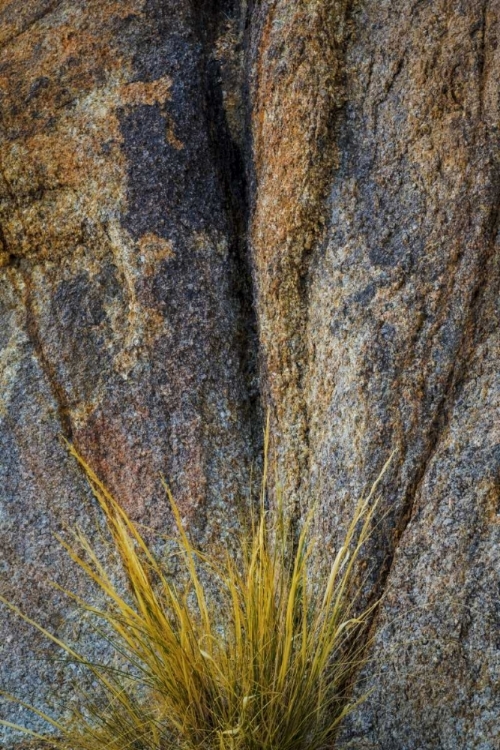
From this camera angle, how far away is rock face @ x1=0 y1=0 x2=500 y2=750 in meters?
2.06

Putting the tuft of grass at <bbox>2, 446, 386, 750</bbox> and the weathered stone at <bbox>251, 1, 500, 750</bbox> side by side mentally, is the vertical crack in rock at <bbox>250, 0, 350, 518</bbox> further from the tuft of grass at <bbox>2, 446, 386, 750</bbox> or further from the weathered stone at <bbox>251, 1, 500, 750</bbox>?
the tuft of grass at <bbox>2, 446, 386, 750</bbox>

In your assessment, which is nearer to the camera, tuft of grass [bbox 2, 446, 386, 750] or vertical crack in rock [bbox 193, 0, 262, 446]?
tuft of grass [bbox 2, 446, 386, 750]

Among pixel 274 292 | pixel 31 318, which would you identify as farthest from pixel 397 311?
pixel 31 318

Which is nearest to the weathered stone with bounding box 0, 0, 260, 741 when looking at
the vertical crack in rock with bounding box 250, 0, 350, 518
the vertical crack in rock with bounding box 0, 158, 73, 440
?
the vertical crack in rock with bounding box 0, 158, 73, 440

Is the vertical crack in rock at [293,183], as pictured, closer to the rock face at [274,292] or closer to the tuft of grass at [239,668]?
the rock face at [274,292]

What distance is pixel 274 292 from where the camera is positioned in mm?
2533

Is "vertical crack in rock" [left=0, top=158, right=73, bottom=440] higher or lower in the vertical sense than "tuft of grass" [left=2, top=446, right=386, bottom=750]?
higher

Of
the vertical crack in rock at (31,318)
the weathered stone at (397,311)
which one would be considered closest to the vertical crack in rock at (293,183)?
the weathered stone at (397,311)

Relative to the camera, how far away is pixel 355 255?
236 centimetres

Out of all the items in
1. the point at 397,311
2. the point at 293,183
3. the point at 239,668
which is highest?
the point at 293,183

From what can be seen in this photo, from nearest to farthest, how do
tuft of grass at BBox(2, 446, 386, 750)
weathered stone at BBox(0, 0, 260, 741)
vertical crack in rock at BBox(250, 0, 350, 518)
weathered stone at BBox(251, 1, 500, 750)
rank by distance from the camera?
tuft of grass at BBox(2, 446, 386, 750) → weathered stone at BBox(251, 1, 500, 750) → vertical crack in rock at BBox(250, 0, 350, 518) → weathered stone at BBox(0, 0, 260, 741)

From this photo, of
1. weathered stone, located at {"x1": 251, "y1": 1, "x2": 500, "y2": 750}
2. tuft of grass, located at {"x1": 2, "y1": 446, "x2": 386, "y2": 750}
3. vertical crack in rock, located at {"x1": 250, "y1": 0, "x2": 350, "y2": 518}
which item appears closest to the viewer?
tuft of grass, located at {"x1": 2, "y1": 446, "x2": 386, "y2": 750}

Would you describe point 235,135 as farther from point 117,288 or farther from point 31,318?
point 31,318

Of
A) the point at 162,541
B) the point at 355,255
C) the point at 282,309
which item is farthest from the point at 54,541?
the point at 355,255
